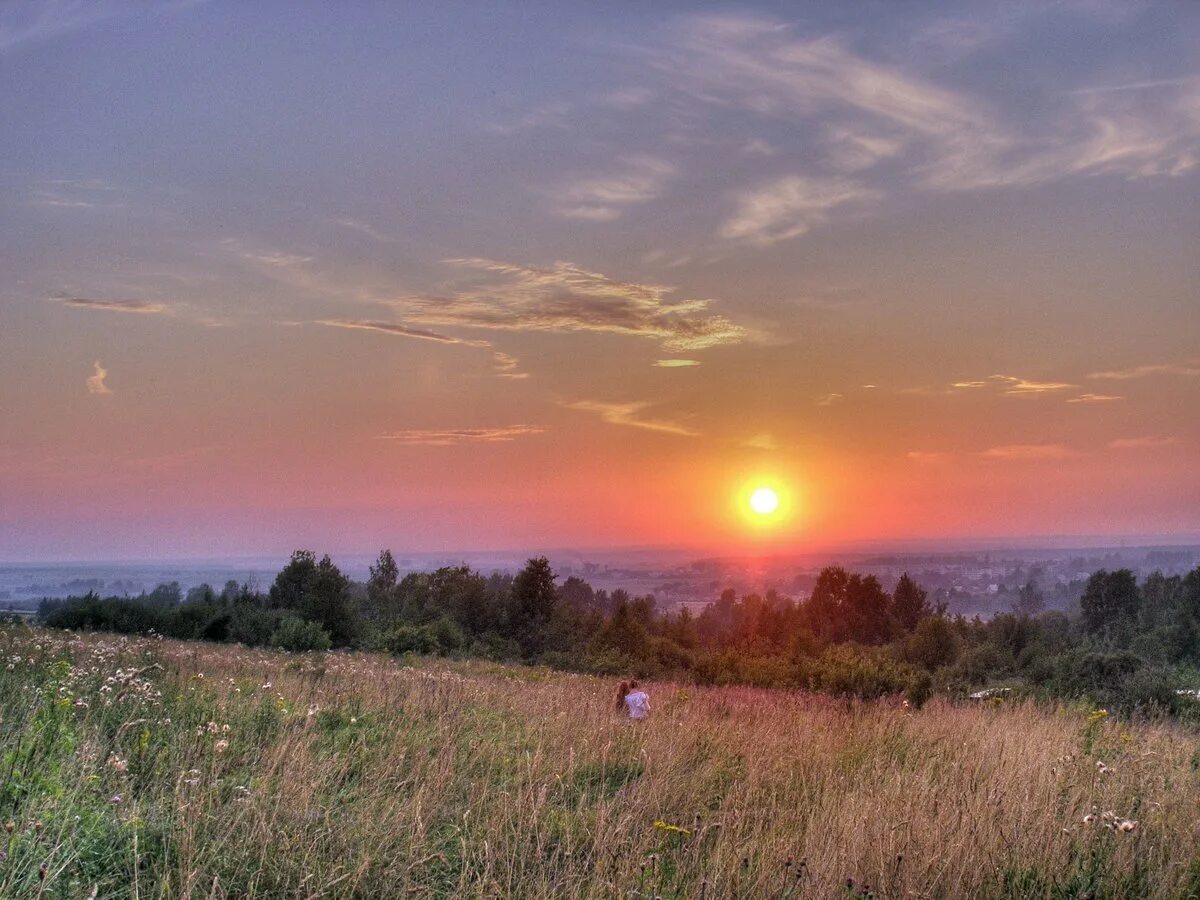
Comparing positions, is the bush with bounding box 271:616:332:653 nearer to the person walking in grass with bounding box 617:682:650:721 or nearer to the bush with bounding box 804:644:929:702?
the bush with bounding box 804:644:929:702

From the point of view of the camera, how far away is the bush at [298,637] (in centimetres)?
3105

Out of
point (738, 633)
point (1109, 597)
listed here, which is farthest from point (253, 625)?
point (1109, 597)

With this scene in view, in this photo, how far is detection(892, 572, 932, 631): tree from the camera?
81.6 m

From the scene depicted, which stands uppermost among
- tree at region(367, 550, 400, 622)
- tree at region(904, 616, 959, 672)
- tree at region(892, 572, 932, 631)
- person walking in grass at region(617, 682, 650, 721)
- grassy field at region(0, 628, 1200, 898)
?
grassy field at region(0, 628, 1200, 898)

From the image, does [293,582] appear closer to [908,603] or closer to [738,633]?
[738,633]

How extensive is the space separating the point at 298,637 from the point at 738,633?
38.0 metres

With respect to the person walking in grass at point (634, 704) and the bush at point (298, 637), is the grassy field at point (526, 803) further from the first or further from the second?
the bush at point (298, 637)

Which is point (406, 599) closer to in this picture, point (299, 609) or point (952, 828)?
point (299, 609)

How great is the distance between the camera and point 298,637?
32.0m

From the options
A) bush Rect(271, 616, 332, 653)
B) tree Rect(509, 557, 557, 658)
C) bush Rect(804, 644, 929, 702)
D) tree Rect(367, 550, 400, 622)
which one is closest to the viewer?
bush Rect(804, 644, 929, 702)

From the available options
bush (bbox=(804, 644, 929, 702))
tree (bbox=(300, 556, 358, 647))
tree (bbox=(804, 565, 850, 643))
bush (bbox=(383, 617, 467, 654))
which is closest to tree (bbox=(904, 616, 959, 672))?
bush (bbox=(804, 644, 929, 702))

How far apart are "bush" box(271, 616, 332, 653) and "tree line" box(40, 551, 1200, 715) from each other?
0.06 m

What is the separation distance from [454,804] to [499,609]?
52907 mm

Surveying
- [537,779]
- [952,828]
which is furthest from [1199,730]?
[537,779]
